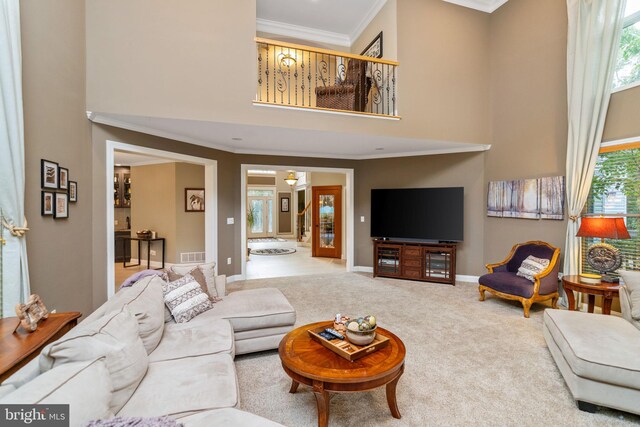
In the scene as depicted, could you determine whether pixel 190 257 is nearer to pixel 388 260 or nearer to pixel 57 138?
pixel 57 138

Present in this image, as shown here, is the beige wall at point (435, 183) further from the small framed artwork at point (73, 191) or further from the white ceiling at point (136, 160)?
the small framed artwork at point (73, 191)

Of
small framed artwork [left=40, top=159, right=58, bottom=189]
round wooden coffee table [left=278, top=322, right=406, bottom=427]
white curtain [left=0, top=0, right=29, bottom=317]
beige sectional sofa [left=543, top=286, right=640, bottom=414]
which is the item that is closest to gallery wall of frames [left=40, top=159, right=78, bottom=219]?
small framed artwork [left=40, top=159, right=58, bottom=189]

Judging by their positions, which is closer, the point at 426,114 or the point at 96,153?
the point at 96,153

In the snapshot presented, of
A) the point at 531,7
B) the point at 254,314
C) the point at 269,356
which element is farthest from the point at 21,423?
the point at 531,7

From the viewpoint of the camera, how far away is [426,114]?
16.0 ft

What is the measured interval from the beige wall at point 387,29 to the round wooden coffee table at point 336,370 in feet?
14.9

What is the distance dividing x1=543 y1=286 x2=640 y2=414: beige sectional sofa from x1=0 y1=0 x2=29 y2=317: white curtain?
4.17m

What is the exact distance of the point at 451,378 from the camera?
247 cm

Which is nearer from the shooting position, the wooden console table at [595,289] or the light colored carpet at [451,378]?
the light colored carpet at [451,378]

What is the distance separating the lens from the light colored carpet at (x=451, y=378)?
6.63ft

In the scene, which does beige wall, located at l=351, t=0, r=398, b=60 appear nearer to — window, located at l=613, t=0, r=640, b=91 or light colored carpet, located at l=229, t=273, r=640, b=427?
window, located at l=613, t=0, r=640, b=91

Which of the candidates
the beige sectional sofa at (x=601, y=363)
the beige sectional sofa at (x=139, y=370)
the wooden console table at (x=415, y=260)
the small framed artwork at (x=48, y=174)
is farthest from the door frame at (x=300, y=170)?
the beige sectional sofa at (x=601, y=363)

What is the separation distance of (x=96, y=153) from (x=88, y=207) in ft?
2.22

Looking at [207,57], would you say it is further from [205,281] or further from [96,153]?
[205,281]
